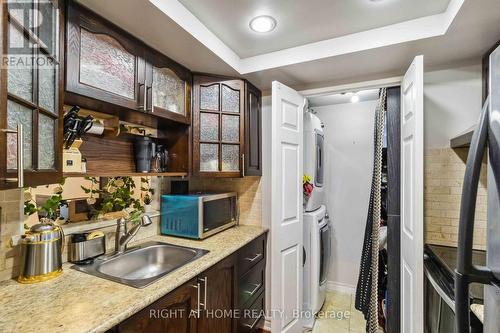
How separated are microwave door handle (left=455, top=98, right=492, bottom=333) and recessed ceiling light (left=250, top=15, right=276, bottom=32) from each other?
1.12 metres

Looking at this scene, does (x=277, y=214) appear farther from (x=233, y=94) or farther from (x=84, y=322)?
(x=84, y=322)

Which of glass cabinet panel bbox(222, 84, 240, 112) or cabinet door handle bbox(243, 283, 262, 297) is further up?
glass cabinet panel bbox(222, 84, 240, 112)

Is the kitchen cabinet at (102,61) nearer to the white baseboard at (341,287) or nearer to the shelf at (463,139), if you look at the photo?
the shelf at (463,139)

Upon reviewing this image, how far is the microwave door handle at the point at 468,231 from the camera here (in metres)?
0.63

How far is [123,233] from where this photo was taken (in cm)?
155

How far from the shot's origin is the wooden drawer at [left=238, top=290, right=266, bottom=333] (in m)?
1.75

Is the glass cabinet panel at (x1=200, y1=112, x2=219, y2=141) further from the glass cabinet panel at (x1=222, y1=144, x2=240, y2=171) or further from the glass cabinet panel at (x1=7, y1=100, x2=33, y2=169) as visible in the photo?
the glass cabinet panel at (x1=7, y1=100, x2=33, y2=169)

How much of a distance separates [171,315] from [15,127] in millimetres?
953

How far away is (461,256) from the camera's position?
0.66 meters

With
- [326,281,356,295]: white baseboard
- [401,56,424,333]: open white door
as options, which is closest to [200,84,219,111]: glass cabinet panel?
[401,56,424,333]: open white door

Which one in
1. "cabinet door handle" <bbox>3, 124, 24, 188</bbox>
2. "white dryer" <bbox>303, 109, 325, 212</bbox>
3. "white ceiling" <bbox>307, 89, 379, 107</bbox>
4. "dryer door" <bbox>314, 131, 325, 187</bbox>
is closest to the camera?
"cabinet door handle" <bbox>3, 124, 24, 188</bbox>

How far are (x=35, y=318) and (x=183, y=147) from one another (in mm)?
1203

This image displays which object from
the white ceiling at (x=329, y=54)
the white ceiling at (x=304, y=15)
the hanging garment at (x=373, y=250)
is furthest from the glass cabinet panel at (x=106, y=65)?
the hanging garment at (x=373, y=250)

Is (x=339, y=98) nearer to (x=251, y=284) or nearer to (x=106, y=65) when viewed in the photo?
(x=251, y=284)
